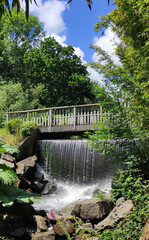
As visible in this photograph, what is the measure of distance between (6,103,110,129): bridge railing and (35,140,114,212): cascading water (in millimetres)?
1227

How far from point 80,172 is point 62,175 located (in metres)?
0.99

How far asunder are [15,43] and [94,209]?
23.7 m

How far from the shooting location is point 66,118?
11531 mm

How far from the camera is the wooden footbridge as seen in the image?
1070 centimetres

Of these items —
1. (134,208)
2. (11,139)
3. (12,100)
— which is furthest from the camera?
(12,100)

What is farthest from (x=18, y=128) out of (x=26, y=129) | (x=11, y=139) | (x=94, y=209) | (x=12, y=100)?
(x=94, y=209)

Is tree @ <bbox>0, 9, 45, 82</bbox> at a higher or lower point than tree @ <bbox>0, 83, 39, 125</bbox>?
higher

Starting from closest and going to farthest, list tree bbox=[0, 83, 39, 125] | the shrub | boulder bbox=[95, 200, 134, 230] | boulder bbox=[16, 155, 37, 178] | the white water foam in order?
boulder bbox=[95, 200, 134, 230] → the white water foam → boulder bbox=[16, 155, 37, 178] → the shrub → tree bbox=[0, 83, 39, 125]

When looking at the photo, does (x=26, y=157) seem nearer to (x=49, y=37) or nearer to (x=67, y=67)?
(x=67, y=67)

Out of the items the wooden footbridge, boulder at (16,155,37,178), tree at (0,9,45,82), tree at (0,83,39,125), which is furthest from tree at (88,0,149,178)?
tree at (0,9,45,82)

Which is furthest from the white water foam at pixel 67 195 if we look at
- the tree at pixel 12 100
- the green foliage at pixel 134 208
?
the tree at pixel 12 100

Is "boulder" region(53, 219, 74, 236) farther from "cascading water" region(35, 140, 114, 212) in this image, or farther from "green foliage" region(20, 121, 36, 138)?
"green foliage" region(20, 121, 36, 138)

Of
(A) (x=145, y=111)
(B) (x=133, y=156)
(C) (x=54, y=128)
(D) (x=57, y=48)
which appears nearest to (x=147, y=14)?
(A) (x=145, y=111)

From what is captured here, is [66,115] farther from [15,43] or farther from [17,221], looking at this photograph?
[15,43]
